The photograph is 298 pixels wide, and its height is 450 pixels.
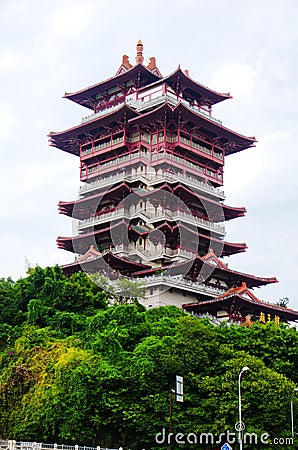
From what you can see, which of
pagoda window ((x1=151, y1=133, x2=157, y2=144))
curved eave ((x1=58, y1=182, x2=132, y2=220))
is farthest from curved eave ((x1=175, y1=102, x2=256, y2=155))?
curved eave ((x1=58, y1=182, x2=132, y2=220))

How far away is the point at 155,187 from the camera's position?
71.2 metres

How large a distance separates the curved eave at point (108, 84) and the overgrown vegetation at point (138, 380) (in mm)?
34750

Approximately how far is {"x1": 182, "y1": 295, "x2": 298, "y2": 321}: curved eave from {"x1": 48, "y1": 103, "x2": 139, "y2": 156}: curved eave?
20.9 metres

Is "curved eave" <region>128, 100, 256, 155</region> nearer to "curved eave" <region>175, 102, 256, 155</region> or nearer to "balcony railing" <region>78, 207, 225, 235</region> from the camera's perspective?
"curved eave" <region>175, 102, 256, 155</region>

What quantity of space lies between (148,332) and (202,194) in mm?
28041

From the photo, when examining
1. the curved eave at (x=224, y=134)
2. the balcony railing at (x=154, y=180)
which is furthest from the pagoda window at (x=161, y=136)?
the balcony railing at (x=154, y=180)

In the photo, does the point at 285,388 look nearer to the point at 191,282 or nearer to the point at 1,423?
the point at 1,423

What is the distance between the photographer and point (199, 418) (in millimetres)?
38094

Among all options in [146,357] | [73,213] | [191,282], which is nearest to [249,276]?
[191,282]

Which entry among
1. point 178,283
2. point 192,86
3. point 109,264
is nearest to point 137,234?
point 109,264

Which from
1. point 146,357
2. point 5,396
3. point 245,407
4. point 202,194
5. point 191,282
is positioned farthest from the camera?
point 202,194

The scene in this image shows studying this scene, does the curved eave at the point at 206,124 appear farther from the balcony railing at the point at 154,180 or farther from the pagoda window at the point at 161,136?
the balcony railing at the point at 154,180

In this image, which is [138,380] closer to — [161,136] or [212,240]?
[212,240]

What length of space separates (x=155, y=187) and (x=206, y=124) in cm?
882
